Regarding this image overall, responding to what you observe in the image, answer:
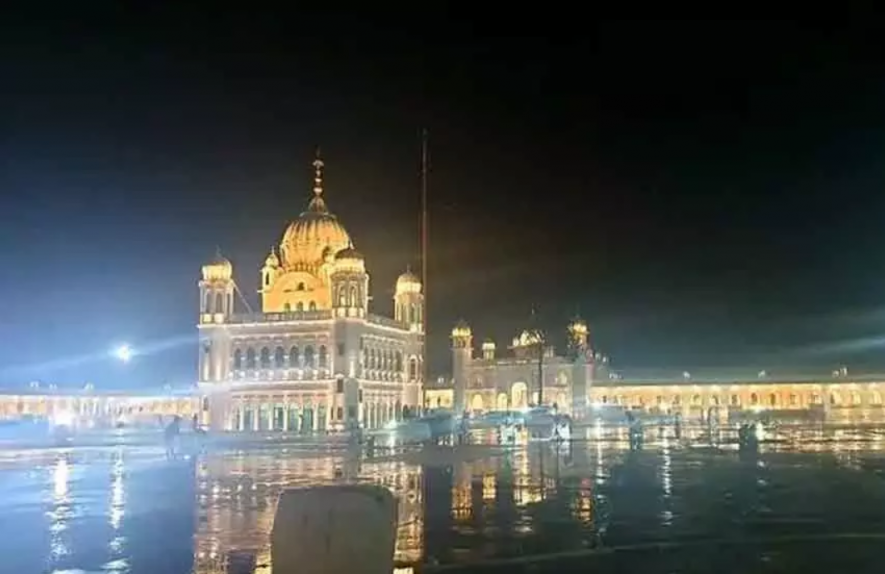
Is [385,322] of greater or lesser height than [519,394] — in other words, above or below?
above

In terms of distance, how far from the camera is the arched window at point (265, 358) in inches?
3238

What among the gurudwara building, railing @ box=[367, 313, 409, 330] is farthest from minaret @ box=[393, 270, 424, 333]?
the gurudwara building

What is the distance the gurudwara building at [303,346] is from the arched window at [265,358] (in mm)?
82

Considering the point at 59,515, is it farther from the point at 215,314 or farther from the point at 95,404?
the point at 95,404

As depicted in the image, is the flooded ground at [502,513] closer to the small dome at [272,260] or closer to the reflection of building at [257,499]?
the reflection of building at [257,499]

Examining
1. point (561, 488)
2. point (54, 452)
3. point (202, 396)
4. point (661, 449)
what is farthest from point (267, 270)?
point (561, 488)

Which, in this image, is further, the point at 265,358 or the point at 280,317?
the point at 265,358

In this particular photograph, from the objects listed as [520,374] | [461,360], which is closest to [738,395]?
[520,374]

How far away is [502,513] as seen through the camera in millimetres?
18328

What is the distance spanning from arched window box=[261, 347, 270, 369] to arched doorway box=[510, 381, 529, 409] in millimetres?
46052

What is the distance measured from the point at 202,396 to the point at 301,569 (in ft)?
250

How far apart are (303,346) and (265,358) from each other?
12.0 feet

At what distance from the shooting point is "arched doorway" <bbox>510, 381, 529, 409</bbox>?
122 m

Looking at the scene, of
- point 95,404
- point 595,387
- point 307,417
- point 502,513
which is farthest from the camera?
point 595,387
